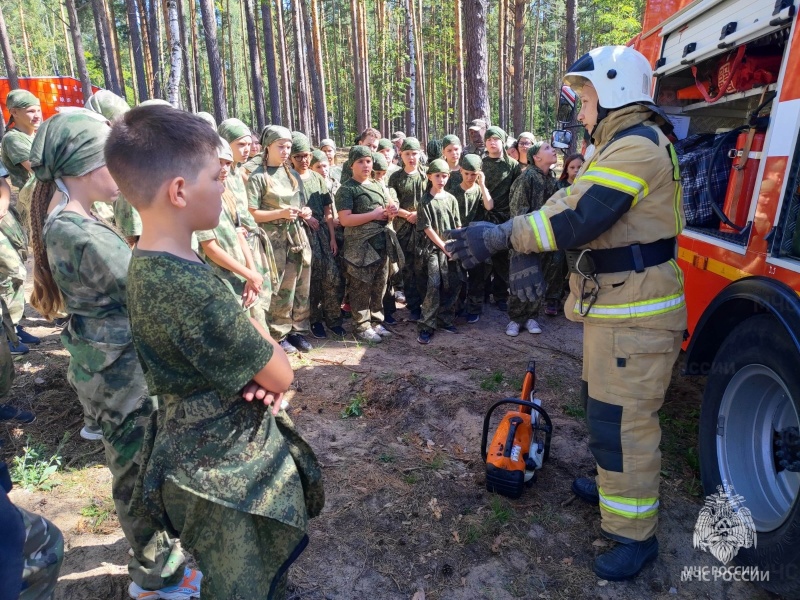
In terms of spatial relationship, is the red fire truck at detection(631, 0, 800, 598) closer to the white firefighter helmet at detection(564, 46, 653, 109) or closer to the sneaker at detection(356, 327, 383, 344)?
the white firefighter helmet at detection(564, 46, 653, 109)

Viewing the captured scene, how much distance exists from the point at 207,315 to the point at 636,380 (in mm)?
1951

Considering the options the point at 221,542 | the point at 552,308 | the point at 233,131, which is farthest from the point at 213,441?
the point at 552,308

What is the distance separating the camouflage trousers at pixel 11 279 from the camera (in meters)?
4.95

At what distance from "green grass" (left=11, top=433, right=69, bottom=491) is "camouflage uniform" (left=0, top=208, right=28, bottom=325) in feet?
6.44

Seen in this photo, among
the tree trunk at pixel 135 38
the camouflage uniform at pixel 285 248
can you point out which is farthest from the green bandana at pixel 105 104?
the tree trunk at pixel 135 38

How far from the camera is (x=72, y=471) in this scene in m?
3.47

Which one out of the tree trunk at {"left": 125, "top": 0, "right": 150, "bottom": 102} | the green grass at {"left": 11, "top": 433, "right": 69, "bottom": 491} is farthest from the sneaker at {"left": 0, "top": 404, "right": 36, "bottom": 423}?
the tree trunk at {"left": 125, "top": 0, "right": 150, "bottom": 102}

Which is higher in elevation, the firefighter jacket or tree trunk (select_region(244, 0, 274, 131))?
tree trunk (select_region(244, 0, 274, 131))

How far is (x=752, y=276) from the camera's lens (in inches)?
97.1

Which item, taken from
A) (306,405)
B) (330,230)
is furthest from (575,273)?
(330,230)

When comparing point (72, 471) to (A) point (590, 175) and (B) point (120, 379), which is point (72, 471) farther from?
(A) point (590, 175)

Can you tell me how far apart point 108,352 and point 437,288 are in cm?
419

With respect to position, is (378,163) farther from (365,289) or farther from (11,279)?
(11,279)

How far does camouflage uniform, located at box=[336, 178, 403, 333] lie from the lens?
5.74m
